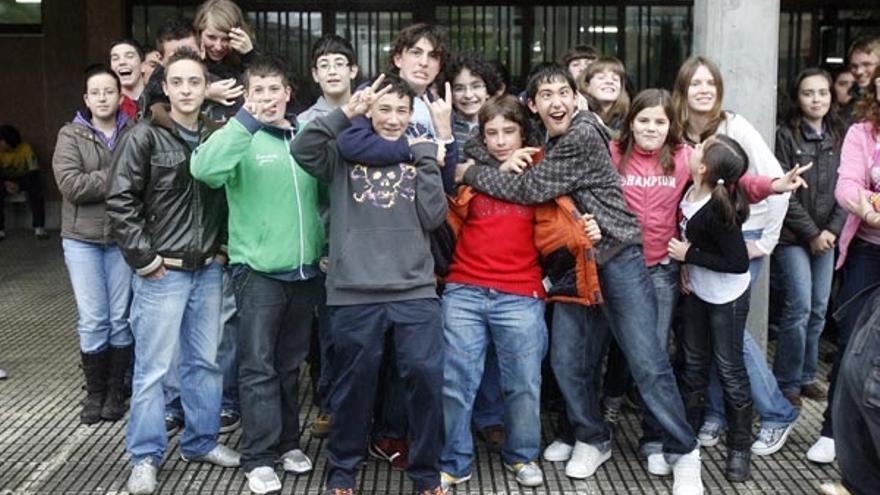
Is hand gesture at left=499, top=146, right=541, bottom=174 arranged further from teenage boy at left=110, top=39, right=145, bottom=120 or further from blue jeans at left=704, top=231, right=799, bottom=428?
teenage boy at left=110, top=39, right=145, bottom=120

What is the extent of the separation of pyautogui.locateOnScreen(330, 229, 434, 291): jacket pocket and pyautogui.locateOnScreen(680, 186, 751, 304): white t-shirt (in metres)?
1.27

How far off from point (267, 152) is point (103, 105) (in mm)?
1442

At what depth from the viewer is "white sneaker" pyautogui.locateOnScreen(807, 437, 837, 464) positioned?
15.7 ft

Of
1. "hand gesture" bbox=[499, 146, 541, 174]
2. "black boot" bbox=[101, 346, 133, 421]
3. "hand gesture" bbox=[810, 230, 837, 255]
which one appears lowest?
"black boot" bbox=[101, 346, 133, 421]

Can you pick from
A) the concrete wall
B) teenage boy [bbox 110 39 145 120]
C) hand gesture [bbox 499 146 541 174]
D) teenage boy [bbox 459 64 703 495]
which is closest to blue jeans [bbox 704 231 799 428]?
teenage boy [bbox 459 64 703 495]

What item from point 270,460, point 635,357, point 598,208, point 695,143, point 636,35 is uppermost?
point 636,35

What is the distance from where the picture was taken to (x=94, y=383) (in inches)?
214

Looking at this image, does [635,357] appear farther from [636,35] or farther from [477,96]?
[636,35]

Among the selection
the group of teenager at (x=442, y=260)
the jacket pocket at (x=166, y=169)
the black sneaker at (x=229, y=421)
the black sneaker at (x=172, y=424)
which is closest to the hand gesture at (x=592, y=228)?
the group of teenager at (x=442, y=260)

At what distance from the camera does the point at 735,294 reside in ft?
14.7

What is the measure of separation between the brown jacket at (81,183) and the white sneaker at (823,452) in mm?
3671

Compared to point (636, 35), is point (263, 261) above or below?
below

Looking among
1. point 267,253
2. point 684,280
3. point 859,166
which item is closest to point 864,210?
point 859,166

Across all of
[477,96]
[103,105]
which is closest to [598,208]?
[477,96]
